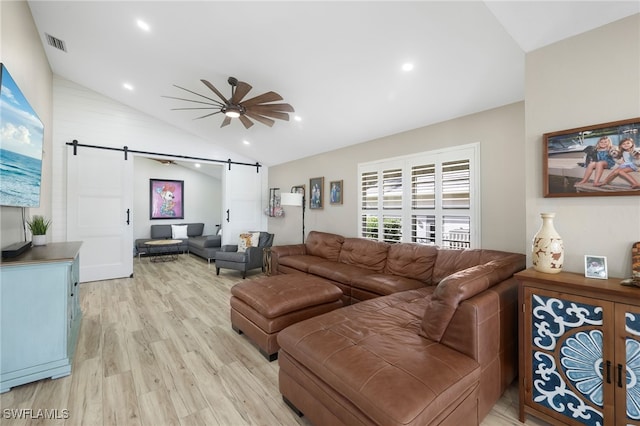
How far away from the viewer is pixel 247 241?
570cm

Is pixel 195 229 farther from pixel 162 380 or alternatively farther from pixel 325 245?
pixel 162 380

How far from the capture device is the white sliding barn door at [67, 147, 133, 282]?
4805 millimetres

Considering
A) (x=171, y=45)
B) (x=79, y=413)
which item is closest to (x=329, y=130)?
(x=171, y=45)

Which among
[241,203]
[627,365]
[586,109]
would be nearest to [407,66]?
[586,109]

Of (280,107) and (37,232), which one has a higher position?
(280,107)

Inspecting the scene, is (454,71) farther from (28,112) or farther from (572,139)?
(28,112)

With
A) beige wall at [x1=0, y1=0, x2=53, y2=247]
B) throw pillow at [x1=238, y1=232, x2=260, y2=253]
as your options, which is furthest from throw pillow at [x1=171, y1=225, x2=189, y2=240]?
beige wall at [x1=0, y1=0, x2=53, y2=247]

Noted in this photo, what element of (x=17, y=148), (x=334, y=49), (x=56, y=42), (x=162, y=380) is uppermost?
(x=56, y=42)

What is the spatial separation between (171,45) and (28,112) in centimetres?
160

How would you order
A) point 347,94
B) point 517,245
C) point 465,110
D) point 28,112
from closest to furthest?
point 28,112, point 517,245, point 465,110, point 347,94

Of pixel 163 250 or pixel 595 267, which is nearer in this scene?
pixel 595 267

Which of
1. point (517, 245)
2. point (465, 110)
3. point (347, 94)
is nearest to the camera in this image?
point (517, 245)

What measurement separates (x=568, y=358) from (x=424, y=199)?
2363mm

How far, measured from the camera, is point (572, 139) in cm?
172
